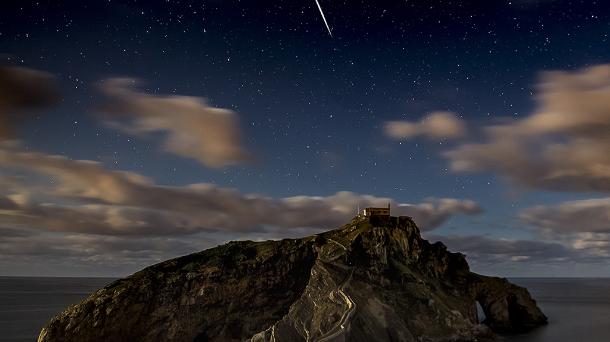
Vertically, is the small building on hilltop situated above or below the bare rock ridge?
above

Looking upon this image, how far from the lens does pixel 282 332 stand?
88.2 meters

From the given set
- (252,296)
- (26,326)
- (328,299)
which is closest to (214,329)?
(252,296)

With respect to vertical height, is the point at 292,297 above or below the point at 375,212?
below

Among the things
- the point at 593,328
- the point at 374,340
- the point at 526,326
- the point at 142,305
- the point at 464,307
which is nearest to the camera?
the point at 374,340

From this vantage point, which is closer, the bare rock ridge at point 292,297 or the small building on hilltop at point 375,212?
the bare rock ridge at point 292,297

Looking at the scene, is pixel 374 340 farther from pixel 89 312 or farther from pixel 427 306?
pixel 89 312

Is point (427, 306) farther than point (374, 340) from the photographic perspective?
Yes

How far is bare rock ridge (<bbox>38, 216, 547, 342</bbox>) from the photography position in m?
90.2

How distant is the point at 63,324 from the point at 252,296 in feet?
110

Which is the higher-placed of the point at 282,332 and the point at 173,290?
the point at 173,290

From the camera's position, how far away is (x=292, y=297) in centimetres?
9994

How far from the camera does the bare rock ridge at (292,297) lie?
90.2 metres

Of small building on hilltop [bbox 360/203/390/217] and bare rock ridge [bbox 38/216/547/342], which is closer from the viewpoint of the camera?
bare rock ridge [bbox 38/216/547/342]

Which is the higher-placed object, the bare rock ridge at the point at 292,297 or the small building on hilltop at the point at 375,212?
the small building on hilltop at the point at 375,212
